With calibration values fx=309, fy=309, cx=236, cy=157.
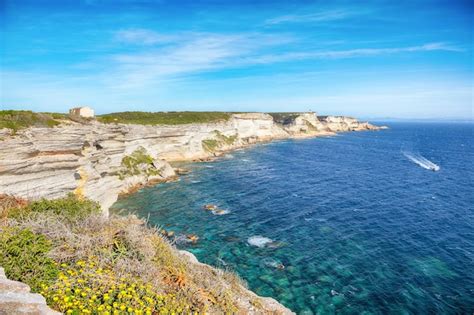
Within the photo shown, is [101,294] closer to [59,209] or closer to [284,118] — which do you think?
[59,209]

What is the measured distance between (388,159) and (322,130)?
94501 mm

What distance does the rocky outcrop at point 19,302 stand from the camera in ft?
22.9

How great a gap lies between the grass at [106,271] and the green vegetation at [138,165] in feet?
116

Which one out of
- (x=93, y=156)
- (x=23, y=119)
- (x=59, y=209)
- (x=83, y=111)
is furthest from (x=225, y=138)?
(x=59, y=209)

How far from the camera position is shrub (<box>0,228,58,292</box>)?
9.23 m

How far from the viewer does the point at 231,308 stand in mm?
12086

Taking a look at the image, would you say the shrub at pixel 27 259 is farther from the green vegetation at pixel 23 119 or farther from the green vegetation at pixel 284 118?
the green vegetation at pixel 284 118

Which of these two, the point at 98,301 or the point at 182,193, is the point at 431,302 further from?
the point at 182,193

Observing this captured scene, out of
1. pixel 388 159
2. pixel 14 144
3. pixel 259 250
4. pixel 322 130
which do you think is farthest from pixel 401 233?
pixel 322 130

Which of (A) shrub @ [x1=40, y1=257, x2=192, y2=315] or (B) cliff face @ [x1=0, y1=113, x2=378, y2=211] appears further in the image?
(B) cliff face @ [x1=0, y1=113, x2=378, y2=211]

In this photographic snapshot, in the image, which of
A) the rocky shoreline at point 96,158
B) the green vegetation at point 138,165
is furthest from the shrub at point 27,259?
the green vegetation at point 138,165

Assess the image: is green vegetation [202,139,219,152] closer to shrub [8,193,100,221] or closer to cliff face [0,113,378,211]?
cliff face [0,113,378,211]

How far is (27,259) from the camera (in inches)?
384

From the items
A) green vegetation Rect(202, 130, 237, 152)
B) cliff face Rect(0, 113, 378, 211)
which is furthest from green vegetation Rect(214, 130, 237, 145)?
cliff face Rect(0, 113, 378, 211)
